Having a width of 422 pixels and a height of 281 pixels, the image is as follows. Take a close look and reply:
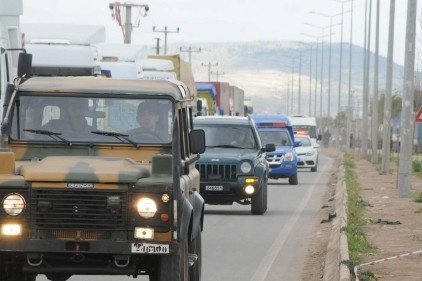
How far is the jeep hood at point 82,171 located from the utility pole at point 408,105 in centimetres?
2310

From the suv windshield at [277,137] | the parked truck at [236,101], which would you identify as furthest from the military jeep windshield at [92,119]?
the parked truck at [236,101]

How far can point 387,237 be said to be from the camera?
70.8 feet

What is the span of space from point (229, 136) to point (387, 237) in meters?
6.23

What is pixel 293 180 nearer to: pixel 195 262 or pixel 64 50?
pixel 64 50

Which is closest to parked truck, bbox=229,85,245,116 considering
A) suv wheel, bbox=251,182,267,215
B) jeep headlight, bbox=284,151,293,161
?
jeep headlight, bbox=284,151,293,161

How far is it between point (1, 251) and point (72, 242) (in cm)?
58

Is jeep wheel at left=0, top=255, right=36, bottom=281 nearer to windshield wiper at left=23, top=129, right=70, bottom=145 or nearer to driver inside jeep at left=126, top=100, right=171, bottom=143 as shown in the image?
windshield wiper at left=23, top=129, right=70, bottom=145

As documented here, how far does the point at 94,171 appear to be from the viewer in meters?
11.7

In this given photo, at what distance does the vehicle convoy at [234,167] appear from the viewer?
26062mm

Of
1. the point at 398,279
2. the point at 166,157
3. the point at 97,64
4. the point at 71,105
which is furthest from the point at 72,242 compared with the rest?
the point at 97,64

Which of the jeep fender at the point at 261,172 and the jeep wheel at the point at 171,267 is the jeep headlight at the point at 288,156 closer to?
the jeep fender at the point at 261,172

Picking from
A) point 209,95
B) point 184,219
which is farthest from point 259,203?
point 209,95

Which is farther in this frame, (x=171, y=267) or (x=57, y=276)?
(x=57, y=276)

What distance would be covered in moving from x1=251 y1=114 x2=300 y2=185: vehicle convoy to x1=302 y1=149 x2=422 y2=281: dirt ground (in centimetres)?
318
